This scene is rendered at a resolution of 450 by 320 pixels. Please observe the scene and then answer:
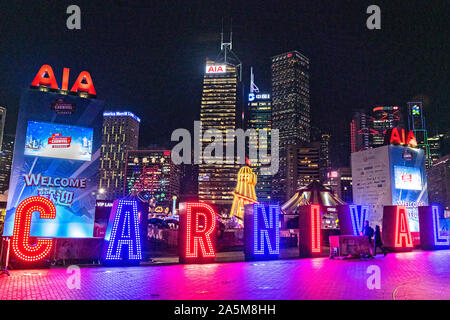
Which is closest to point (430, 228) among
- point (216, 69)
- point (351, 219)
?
point (351, 219)

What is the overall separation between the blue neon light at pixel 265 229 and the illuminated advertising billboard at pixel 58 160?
9.55 meters

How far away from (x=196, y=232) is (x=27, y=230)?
21.0 feet

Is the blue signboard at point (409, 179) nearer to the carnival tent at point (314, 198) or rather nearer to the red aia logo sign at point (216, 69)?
the carnival tent at point (314, 198)

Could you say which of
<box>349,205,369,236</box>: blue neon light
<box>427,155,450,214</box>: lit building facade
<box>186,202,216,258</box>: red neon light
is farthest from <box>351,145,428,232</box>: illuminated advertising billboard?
<box>427,155,450,214</box>: lit building facade

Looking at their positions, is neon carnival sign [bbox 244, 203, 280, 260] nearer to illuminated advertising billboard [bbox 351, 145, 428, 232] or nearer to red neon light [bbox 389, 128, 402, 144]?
illuminated advertising billboard [bbox 351, 145, 428, 232]

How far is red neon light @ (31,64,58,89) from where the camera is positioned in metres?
19.2

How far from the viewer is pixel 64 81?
65.1 feet

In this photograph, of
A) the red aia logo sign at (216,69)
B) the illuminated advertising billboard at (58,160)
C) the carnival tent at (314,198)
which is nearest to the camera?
the illuminated advertising billboard at (58,160)

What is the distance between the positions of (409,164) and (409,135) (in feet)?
9.80

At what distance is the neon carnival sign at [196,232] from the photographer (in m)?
15.4

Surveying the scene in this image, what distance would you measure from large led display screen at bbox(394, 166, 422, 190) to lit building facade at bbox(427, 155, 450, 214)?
5065 inches

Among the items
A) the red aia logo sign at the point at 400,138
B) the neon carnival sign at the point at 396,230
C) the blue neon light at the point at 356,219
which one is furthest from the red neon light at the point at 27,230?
the red aia logo sign at the point at 400,138

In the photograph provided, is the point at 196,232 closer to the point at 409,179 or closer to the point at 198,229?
the point at 198,229

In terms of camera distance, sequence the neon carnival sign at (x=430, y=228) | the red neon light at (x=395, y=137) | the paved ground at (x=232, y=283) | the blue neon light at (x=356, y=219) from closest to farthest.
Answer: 1. the paved ground at (x=232, y=283)
2. the blue neon light at (x=356, y=219)
3. the neon carnival sign at (x=430, y=228)
4. the red neon light at (x=395, y=137)
